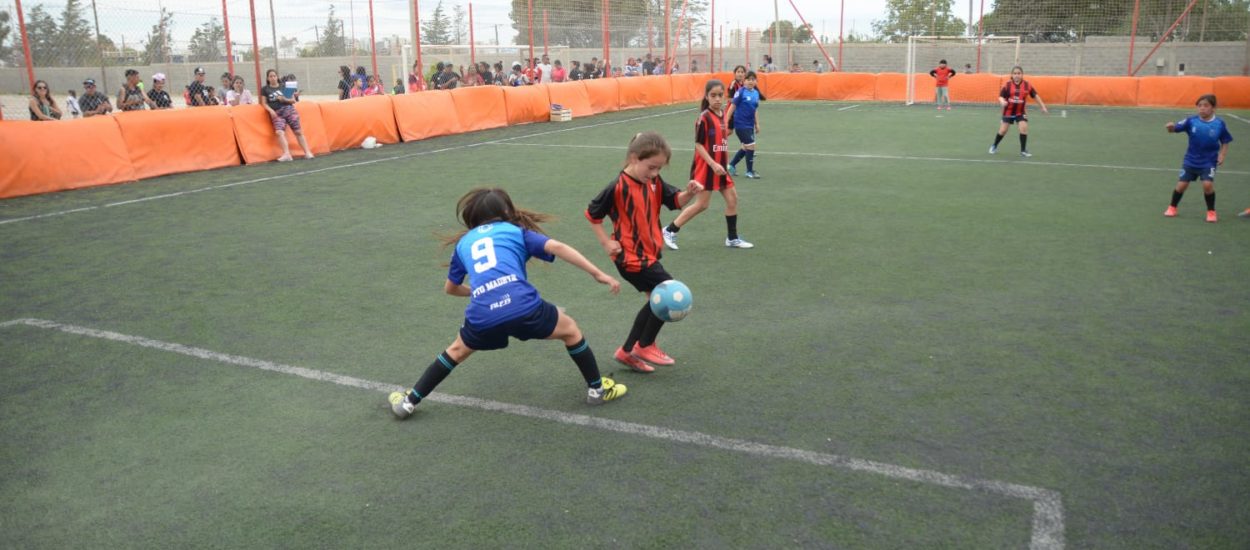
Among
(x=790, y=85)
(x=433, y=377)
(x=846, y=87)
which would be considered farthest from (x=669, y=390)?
(x=790, y=85)

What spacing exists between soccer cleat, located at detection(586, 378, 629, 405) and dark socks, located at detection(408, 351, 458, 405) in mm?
836

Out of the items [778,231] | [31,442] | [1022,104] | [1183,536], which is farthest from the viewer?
[1022,104]

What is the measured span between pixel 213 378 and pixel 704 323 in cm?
347

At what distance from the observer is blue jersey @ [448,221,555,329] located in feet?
15.6

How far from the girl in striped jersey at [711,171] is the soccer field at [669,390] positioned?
0.38 metres

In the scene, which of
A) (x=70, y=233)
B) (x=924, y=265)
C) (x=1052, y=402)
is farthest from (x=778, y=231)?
(x=70, y=233)

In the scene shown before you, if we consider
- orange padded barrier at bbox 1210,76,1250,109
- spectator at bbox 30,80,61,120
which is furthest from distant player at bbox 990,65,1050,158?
spectator at bbox 30,80,61,120

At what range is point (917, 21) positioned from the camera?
43688 millimetres

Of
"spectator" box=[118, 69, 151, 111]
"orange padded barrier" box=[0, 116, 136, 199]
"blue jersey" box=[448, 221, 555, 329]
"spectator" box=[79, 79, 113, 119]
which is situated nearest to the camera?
"blue jersey" box=[448, 221, 555, 329]

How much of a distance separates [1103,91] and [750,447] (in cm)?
3027

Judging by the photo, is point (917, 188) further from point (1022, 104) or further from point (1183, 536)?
point (1183, 536)

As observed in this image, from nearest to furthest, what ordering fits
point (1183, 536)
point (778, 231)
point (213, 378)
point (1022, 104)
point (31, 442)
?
point (1183, 536) < point (31, 442) < point (213, 378) < point (778, 231) < point (1022, 104)

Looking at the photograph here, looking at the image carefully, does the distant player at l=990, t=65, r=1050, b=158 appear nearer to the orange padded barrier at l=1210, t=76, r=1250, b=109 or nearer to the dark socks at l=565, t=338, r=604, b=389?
the dark socks at l=565, t=338, r=604, b=389

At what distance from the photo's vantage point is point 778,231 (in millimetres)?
10328
